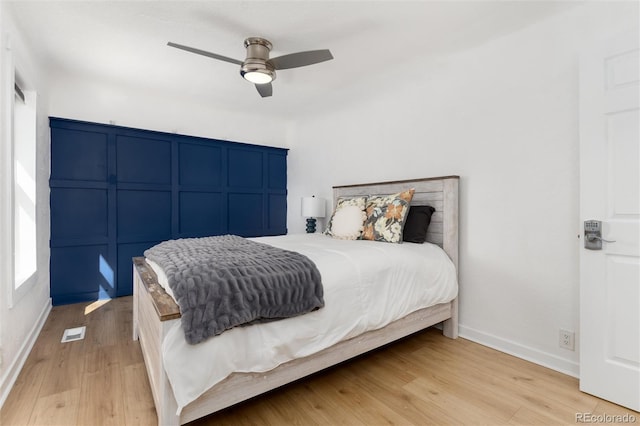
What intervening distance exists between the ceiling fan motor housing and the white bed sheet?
1.38 meters

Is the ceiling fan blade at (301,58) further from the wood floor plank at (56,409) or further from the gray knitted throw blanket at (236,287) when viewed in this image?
the wood floor plank at (56,409)

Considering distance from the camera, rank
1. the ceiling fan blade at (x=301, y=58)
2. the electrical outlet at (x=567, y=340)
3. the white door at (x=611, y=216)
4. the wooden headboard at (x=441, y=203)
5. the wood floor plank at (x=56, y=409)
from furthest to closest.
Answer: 1. the wooden headboard at (x=441, y=203)
2. the ceiling fan blade at (x=301, y=58)
3. the electrical outlet at (x=567, y=340)
4. the white door at (x=611, y=216)
5. the wood floor plank at (x=56, y=409)

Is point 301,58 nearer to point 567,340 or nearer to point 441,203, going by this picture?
point 441,203

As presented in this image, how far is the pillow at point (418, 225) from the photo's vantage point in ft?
8.71

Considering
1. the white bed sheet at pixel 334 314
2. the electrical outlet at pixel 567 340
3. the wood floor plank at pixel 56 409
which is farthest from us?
the electrical outlet at pixel 567 340

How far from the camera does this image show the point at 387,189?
10.5 feet

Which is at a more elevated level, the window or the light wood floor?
the window

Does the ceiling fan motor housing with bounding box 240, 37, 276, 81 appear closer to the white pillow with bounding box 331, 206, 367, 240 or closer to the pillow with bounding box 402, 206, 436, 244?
the white pillow with bounding box 331, 206, 367, 240

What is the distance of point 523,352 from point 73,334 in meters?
3.55

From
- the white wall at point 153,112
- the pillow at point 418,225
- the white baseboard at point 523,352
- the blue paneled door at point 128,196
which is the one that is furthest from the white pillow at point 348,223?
the white wall at point 153,112

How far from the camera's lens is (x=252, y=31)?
234 centimetres

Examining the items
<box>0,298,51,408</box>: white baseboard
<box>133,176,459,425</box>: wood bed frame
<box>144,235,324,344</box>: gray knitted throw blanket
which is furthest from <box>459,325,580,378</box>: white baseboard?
<box>0,298,51,408</box>: white baseboard

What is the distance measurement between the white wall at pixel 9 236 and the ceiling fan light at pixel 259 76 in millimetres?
1473

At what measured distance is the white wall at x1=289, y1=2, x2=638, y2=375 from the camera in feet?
6.68
